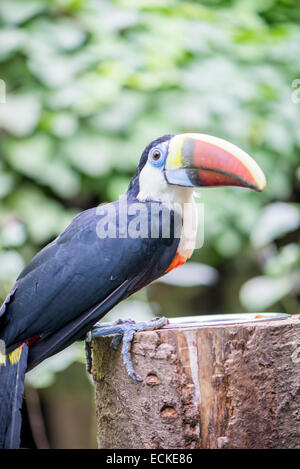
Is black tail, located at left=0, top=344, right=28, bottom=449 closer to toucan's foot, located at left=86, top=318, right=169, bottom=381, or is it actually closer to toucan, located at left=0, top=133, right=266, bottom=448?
toucan, located at left=0, top=133, right=266, bottom=448

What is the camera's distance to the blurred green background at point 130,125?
12.6ft

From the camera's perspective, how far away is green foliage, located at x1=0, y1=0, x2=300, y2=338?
12.6 feet

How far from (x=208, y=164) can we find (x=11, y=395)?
107cm

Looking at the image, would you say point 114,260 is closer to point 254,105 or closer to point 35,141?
point 35,141

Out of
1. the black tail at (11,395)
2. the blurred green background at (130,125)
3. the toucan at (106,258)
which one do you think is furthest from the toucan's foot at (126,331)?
the blurred green background at (130,125)

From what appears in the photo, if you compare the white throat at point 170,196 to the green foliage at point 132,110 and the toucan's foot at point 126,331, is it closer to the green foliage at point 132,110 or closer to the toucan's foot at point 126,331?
the toucan's foot at point 126,331

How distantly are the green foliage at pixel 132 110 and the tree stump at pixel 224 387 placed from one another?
1654mm

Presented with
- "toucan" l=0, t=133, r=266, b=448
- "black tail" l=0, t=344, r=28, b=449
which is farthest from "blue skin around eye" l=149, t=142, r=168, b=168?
"black tail" l=0, t=344, r=28, b=449

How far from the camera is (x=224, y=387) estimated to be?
6.83ft

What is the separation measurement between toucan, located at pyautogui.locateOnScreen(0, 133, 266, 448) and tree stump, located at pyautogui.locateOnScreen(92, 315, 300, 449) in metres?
0.17

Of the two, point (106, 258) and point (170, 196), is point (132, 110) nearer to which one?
point (170, 196)

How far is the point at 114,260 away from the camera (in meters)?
2.24
